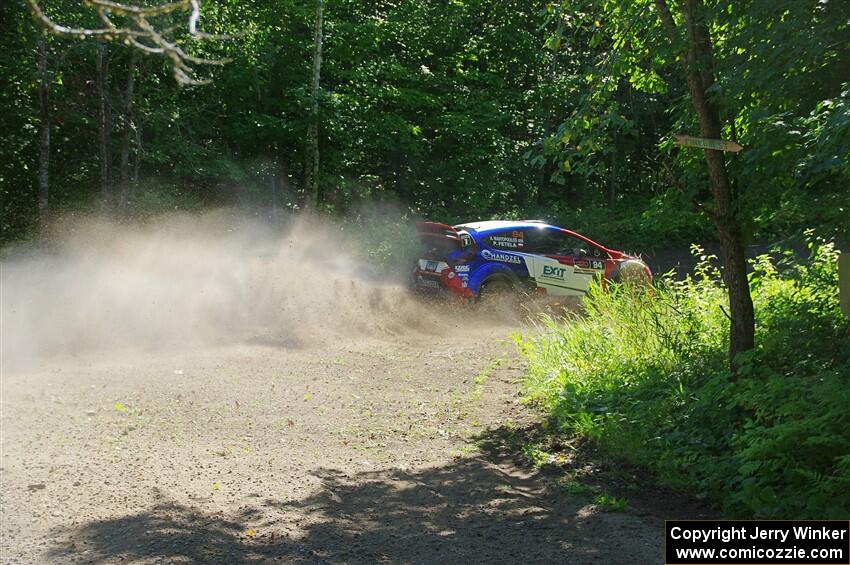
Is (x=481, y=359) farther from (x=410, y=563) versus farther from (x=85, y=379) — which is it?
(x=410, y=563)

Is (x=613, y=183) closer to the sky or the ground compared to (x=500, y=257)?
closer to the sky

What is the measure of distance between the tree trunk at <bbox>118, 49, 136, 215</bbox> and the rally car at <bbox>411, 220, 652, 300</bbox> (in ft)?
25.7

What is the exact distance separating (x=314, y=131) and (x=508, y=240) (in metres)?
8.84

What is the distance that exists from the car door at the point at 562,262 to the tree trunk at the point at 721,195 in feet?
23.8

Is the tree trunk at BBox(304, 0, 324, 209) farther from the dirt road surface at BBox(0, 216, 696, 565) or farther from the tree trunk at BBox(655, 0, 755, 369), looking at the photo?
the tree trunk at BBox(655, 0, 755, 369)

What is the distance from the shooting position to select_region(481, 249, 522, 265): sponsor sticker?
14.9 meters

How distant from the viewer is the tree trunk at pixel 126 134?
18.6m

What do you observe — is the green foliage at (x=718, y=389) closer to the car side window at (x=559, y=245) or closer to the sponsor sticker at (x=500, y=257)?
the sponsor sticker at (x=500, y=257)

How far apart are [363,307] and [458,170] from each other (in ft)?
41.3

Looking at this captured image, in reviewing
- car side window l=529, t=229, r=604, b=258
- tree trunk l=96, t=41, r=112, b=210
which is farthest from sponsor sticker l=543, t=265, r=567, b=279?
tree trunk l=96, t=41, r=112, b=210

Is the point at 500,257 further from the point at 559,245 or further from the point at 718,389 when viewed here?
the point at 718,389

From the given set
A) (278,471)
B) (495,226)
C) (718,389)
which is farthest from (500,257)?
(278,471)

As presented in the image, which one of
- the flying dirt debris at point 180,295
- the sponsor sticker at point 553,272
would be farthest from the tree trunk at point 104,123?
the sponsor sticker at point 553,272

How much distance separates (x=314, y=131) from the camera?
72.5 ft
